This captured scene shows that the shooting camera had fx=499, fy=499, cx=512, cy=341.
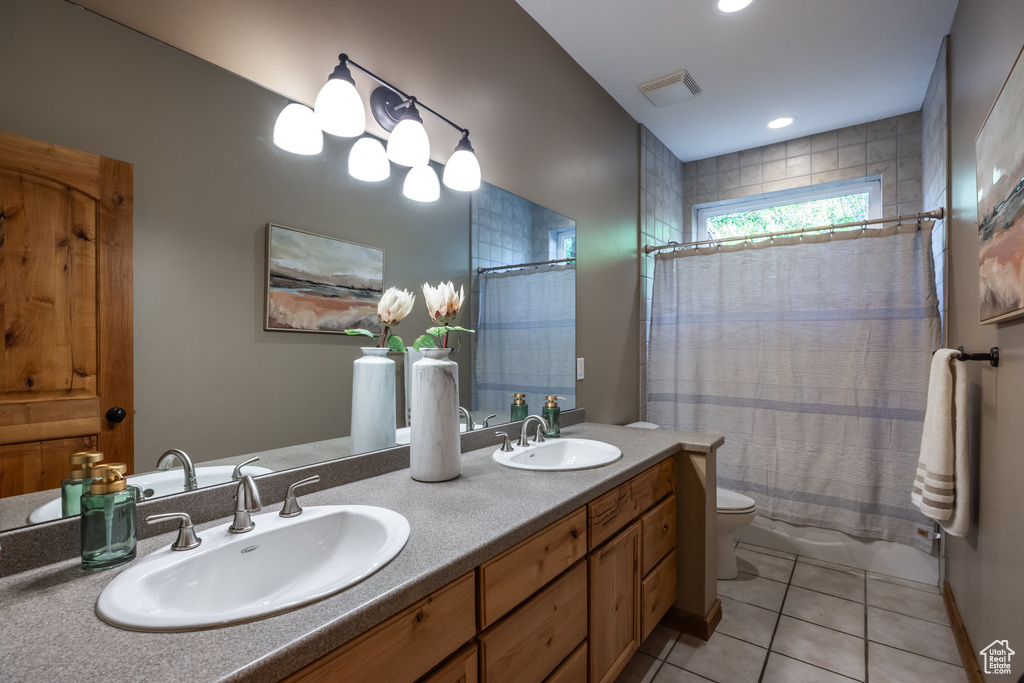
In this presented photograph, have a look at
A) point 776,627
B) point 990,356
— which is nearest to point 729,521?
point 776,627

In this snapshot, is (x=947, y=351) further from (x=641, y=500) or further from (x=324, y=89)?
(x=324, y=89)

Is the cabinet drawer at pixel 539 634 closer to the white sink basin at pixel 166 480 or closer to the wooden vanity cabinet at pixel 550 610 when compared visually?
the wooden vanity cabinet at pixel 550 610

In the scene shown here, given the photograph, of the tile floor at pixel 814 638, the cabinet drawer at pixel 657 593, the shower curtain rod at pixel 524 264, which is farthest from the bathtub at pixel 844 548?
the shower curtain rod at pixel 524 264

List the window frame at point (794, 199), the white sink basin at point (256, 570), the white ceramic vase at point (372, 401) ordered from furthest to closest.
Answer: the window frame at point (794, 199) < the white ceramic vase at point (372, 401) < the white sink basin at point (256, 570)

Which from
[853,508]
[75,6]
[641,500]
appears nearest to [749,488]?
[853,508]

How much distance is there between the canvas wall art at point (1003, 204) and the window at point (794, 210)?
67.6 inches

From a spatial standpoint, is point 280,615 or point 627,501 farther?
point 627,501

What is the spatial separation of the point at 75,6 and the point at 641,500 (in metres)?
1.83

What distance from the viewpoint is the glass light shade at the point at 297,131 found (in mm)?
1225

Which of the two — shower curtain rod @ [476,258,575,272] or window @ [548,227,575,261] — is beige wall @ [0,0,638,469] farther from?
window @ [548,227,575,261]

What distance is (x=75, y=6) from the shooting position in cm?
93

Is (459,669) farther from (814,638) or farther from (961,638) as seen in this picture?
(961,638)

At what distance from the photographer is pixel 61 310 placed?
0.88 m

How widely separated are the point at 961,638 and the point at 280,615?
2360mm
